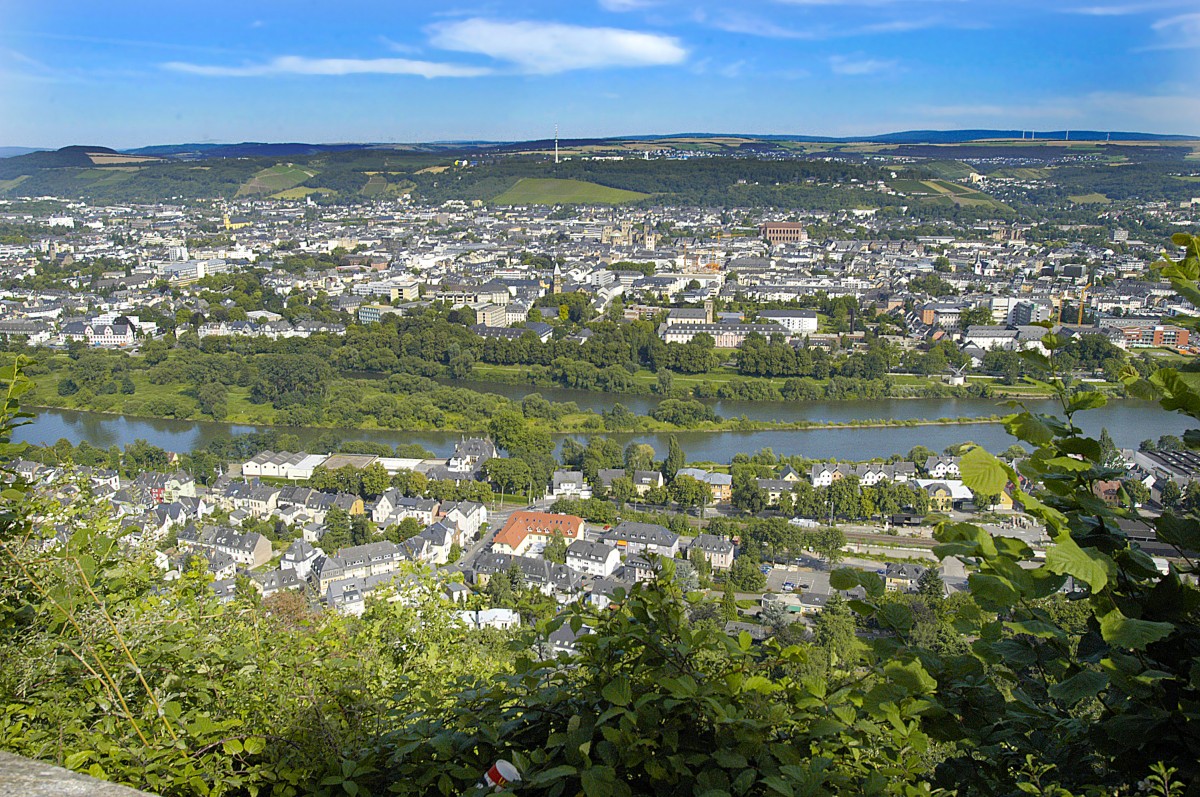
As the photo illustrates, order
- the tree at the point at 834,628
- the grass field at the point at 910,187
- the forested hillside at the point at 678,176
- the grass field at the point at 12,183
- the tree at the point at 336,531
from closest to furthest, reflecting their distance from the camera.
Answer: the tree at the point at 834,628 → the tree at the point at 336,531 → the forested hillside at the point at 678,176 → the grass field at the point at 910,187 → the grass field at the point at 12,183

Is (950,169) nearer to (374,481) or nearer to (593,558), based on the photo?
(374,481)

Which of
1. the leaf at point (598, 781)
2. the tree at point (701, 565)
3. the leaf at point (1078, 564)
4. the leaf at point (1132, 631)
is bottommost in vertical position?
the tree at point (701, 565)

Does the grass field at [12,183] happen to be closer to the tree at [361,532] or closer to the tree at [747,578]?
the tree at [361,532]

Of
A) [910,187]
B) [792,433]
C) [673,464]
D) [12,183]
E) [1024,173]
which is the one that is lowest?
[792,433]

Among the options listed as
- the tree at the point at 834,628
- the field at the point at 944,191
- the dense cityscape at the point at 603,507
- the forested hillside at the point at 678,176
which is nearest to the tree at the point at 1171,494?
the dense cityscape at the point at 603,507

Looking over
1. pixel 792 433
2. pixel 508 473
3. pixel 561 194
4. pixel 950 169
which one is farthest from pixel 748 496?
pixel 950 169

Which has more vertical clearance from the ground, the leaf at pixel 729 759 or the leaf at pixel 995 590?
the leaf at pixel 995 590

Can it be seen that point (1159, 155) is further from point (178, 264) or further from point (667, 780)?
point (667, 780)
